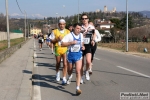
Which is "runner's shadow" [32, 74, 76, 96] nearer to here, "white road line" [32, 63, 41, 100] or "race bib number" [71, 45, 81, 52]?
"white road line" [32, 63, 41, 100]

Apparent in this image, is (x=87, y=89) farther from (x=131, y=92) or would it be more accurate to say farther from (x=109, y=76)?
(x=109, y=76)

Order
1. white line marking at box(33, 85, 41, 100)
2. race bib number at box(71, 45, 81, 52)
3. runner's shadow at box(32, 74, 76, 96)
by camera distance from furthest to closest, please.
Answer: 1. runner's shadow at box(32, 74, 76, 96)
2. race bib number at box(71, 45, 81, 52)
3. white line marking at box(33, 85, 41, 100)

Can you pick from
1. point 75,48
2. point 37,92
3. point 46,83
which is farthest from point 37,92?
point 75,48

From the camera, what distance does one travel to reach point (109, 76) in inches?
408

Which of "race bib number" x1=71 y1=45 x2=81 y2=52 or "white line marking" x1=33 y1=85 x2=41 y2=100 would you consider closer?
"white line marking" x1=33 y1=85 x2=41 y2=100

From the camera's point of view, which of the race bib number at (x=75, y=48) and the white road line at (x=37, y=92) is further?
→ the race bib number at (x=75, y=48)

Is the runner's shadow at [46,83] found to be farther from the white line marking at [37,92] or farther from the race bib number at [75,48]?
the race bib number at [75,48]

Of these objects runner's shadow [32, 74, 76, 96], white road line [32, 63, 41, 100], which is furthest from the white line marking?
runner's shadow [32, 74, 76, 96]

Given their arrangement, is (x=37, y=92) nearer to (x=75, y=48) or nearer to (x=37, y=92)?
(x=37, y=92)

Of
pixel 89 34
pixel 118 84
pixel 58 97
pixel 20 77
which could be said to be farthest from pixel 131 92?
pixel 20 77

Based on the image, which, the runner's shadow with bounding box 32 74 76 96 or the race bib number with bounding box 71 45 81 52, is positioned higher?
the race bib number with bounding box 71 45 81 52

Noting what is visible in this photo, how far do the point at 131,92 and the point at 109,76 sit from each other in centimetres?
295

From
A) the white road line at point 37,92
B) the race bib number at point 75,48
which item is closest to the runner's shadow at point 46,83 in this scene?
the white road line at point 37,92

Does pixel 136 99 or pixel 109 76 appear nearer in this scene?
pixel 136 99
